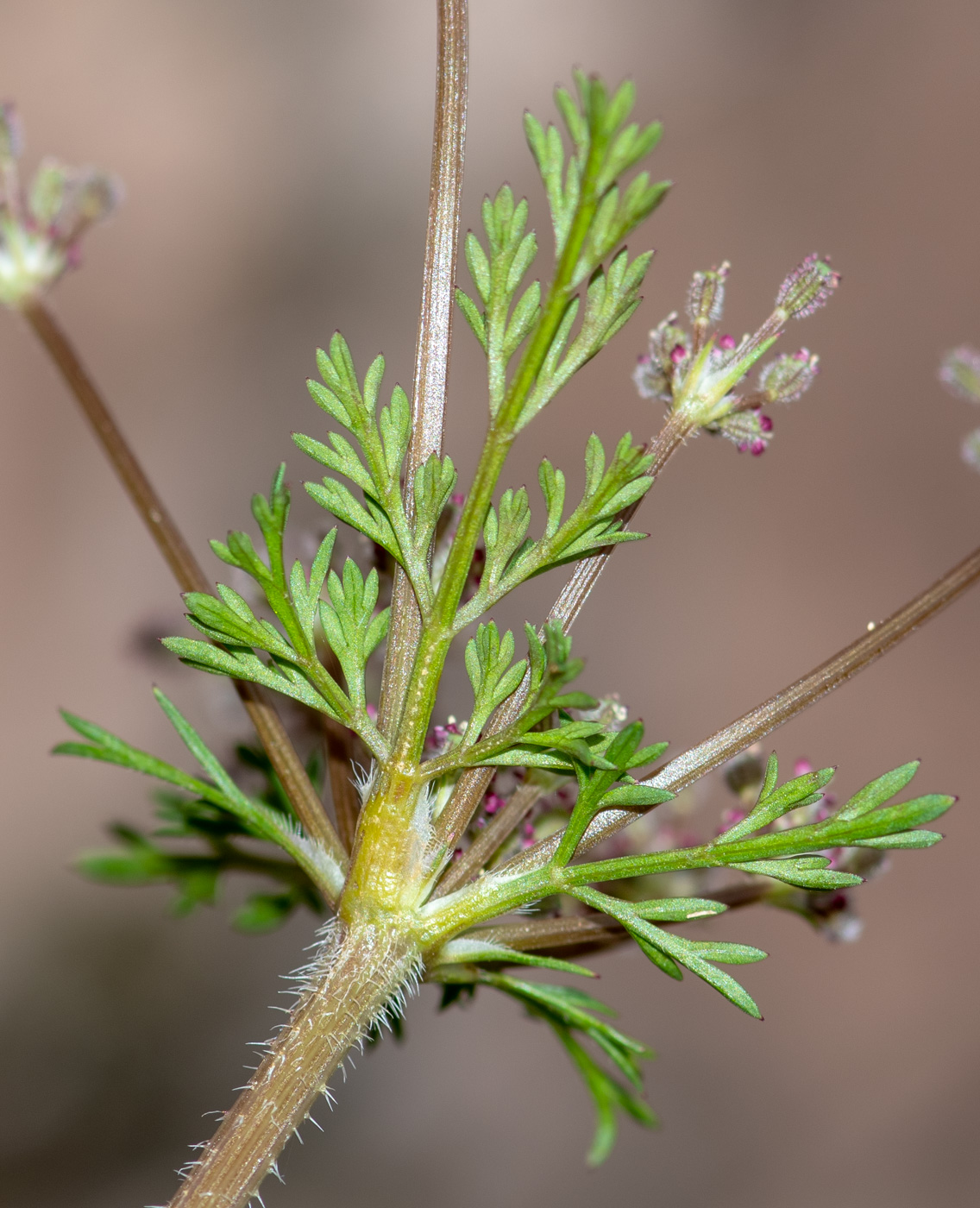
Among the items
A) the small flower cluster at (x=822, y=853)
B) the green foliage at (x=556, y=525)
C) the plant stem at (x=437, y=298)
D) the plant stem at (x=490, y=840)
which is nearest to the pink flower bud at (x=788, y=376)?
the green foliage at (x=556, y=525)

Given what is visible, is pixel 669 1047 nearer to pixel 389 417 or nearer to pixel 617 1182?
pixel 617 1182

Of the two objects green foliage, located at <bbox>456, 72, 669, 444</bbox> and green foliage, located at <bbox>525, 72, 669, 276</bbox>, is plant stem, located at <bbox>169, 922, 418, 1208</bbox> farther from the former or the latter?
green foliage, located at <bbox>525, 72, 669, 276</bbox>

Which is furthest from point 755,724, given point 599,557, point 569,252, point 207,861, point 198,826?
point 207,861

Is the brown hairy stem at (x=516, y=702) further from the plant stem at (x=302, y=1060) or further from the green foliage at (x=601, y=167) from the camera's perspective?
the green foliage at (x=601, y=167)

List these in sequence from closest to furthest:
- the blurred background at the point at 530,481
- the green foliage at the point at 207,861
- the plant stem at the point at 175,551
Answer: the plant stem at the point at 175,551, the green foliage at the point at 207,861, the blurred background at the point at 530,481

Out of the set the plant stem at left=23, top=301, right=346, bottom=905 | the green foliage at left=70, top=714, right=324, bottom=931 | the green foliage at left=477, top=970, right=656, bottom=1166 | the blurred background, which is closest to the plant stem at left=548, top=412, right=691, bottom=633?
the plant stem at left=23, top=301, right=346, bottom=905

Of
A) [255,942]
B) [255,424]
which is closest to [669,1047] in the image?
[255,942]
